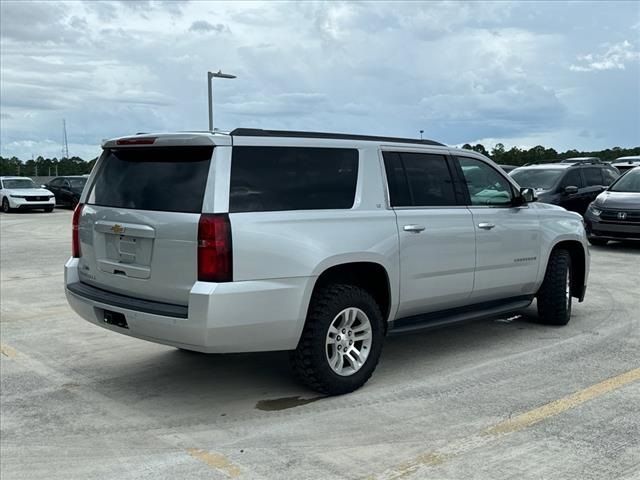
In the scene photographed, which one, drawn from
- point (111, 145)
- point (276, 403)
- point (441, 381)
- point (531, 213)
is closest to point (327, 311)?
point (276, 403)

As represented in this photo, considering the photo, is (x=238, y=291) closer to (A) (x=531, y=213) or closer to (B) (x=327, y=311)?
(B) (x=327, y=311)

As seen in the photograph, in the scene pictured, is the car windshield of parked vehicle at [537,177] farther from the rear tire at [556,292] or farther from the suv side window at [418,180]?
the suv side window at [418,180]

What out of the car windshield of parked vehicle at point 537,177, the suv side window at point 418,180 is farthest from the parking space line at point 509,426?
the car windshield of parked vehicle at point 537,177

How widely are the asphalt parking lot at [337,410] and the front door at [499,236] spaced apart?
572mm

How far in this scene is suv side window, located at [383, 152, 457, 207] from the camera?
5504 mm

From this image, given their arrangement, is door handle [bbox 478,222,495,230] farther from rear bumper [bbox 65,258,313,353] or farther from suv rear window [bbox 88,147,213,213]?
suv rear window [bbox 88,147,213,213]

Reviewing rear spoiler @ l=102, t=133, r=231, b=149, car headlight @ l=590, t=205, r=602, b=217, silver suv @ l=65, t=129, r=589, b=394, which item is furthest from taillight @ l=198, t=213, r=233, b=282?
car headlight @ l=590, t=205, r=602, b=217

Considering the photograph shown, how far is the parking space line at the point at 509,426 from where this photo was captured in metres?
3.81

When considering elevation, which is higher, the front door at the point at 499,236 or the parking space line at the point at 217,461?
the front door at the point at 499,236

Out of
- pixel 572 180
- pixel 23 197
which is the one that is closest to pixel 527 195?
pixel 572 180

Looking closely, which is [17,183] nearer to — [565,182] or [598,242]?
[565,182]

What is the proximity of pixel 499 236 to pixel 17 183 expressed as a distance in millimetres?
27864

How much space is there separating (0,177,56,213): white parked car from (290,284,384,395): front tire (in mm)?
26249

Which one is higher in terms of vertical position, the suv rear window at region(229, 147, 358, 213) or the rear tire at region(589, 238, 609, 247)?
the suv rear window at region(229, 147, 358, 213)
